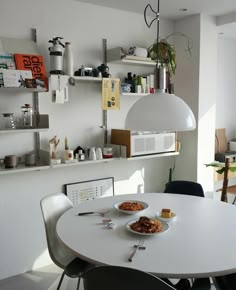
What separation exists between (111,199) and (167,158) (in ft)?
5.27

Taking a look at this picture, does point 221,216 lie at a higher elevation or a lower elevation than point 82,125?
lower

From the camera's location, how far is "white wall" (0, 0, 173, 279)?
2867 millimetres

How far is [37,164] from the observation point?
2916 mm

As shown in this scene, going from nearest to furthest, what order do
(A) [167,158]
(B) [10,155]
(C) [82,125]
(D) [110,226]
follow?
(D) [110,226] < (B) [10,155] < (C) [82,125] < (A) [167,158]

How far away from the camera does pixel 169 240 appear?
180cm

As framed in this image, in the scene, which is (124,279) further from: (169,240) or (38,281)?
(38,281)

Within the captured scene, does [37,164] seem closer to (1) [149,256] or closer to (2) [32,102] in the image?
(2) [32,102]

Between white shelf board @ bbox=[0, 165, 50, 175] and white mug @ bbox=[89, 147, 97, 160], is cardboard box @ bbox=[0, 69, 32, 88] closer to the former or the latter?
white shelf board @ bbox=[0, 165, 50, 175]

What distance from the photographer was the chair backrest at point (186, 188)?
2.92 meters

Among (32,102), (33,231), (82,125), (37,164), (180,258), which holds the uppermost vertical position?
(32,102)

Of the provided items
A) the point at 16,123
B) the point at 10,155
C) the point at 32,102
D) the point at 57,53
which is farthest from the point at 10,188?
the point at 57,53

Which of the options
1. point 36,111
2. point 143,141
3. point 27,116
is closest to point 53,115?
point 36,111

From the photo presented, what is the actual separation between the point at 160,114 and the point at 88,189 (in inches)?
64.9

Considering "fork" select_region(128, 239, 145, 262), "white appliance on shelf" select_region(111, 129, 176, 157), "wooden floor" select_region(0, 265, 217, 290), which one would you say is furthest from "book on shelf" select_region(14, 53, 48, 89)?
"wooden floor" select_region(0, 265, 217, 290)
